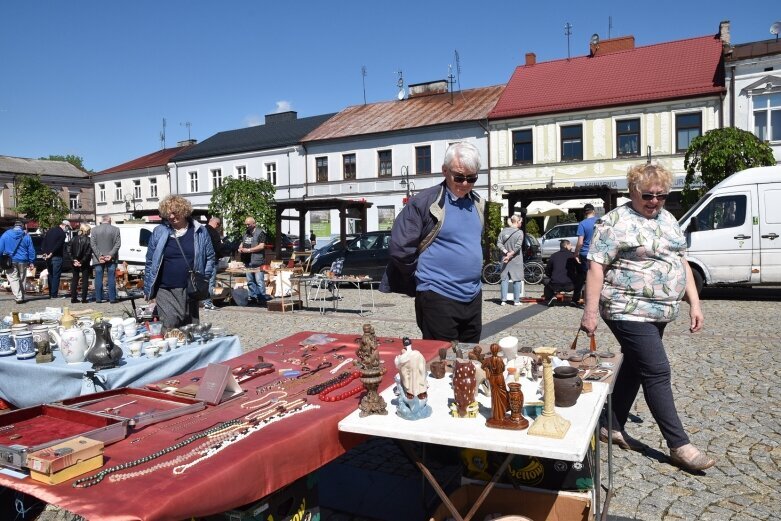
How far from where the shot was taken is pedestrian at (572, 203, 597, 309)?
10.1 metres

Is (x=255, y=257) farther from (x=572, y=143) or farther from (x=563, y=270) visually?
(x=572, y=143)

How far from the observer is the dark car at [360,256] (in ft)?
51.4

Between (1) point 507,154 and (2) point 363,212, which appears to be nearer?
(2) point 363,212

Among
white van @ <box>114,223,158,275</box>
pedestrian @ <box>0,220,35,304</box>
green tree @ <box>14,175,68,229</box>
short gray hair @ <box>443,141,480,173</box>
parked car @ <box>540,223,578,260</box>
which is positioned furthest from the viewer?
green tree @ <box>14,175,68,229</box>

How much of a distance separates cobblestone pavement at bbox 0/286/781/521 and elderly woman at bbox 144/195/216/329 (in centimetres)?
208

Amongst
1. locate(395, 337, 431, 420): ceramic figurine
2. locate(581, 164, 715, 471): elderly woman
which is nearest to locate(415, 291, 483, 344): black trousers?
locate(581, 164, 715, 471): elderly woman

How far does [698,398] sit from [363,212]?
13090 millimetres

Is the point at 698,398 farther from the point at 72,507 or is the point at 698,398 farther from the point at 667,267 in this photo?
the point at 72,507

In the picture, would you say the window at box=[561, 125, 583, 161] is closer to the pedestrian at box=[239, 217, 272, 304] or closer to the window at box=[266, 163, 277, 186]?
the window at box=[266, 163, 277, 186]

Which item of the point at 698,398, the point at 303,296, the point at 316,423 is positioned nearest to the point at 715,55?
the point at 303,296

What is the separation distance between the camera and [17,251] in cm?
1320

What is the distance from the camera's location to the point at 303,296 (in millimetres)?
13945

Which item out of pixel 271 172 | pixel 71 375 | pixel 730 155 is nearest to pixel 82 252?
pixel 71 375

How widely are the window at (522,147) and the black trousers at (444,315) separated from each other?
76.7 feet
